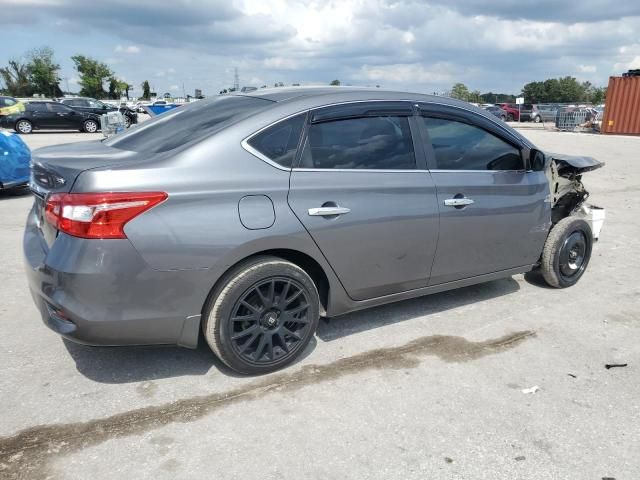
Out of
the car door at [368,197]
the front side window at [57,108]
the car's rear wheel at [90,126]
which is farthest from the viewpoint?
the car's rear wheel at [90,126]

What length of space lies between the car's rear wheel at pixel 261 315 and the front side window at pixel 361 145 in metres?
0.69

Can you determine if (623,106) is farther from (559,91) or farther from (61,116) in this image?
(559,91)

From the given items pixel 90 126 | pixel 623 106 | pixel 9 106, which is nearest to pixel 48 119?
pixel 9 106

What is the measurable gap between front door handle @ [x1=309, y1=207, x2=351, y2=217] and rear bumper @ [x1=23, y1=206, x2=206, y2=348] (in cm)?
77

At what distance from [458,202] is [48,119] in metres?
23.9

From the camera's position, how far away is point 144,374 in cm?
320

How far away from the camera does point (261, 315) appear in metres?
3.09

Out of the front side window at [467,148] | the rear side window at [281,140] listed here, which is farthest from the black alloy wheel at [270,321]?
the front side window at [467,148]

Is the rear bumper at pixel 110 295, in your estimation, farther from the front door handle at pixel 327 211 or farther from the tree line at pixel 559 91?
the tree line at pixel 559 91

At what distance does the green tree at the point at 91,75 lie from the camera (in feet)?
257

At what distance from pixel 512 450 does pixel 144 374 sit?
6.88ft

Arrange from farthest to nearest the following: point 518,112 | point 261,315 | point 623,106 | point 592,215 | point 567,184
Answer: point 518,112
point 623,106
point 592,215
point 567,184
point 261,315

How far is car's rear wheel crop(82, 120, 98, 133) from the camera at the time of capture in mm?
24031

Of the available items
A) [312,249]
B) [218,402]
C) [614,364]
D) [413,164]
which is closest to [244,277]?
[312,249]
